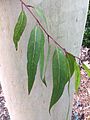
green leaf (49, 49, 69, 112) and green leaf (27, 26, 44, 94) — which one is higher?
green leaf (27, 26, 44, 94)

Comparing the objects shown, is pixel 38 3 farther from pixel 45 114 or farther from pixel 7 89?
pixel 45 114

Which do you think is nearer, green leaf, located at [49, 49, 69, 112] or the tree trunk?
green leaf, located at [49, 49, 69, 112]

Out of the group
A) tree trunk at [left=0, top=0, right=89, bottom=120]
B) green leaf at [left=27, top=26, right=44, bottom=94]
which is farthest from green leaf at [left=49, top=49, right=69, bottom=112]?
tree trunk at [left=0, top=0, right=89, bottom=120]

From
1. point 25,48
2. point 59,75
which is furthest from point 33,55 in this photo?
point 25,48

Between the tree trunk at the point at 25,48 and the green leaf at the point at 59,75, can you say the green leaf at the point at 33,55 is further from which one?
the tree trunk at the point at 25,48

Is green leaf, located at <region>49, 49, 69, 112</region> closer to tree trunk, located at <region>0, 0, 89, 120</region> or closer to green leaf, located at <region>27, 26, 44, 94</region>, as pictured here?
green leaf, located at <region>27, 26, 44, 94</region>

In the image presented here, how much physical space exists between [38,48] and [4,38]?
1.16ft

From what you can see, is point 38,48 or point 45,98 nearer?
point 38,48

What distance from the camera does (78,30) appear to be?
94cm

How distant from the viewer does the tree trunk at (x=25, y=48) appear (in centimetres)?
84

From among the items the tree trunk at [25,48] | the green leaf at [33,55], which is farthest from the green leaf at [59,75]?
the tree trunk at [25,48]

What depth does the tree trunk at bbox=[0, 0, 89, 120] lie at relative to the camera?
2.77 feet

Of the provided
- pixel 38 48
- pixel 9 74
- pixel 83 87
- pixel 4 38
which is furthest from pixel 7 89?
pixel 83 87

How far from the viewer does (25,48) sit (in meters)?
0.95
